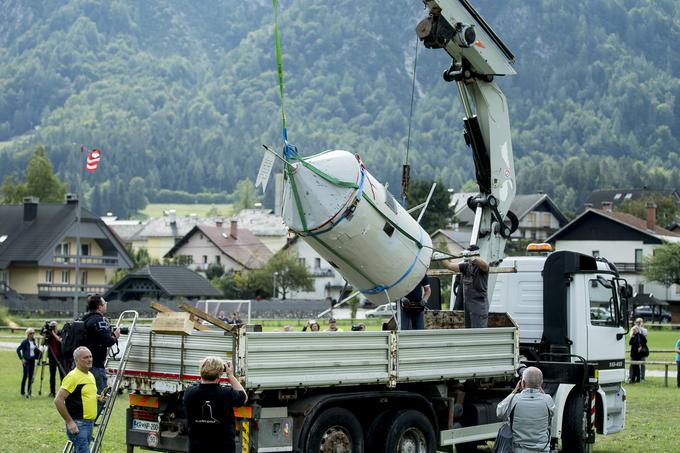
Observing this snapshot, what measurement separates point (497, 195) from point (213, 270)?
104 metres

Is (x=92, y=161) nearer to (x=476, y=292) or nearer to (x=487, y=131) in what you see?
(x=487, y=131)

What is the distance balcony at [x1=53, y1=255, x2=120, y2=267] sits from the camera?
97.3 metres

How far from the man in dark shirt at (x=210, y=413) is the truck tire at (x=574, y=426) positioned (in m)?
7.48

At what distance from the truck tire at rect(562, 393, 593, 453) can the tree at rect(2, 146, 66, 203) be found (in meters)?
112

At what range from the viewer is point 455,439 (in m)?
15.0

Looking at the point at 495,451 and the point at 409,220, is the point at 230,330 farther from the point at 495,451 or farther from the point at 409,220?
the point at 409,220

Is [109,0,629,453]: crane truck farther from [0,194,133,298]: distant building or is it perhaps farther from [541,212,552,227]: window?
[541,212,552,227]: window

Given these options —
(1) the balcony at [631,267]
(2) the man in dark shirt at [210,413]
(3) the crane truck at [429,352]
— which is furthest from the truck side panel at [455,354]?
(1) the balcony at [631,267]

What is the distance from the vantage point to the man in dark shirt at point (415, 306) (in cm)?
1666

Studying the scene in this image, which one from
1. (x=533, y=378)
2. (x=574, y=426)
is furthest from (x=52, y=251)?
(x=533, y=378)

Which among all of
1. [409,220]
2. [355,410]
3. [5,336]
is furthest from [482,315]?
[5,336]

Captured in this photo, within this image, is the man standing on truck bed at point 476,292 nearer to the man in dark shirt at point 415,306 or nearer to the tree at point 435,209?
the man in dark shirt at point 415,306

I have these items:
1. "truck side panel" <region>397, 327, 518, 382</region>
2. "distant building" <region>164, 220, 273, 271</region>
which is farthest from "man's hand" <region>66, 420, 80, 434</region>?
"distant building" <region>164, 220, 273, 271</region>

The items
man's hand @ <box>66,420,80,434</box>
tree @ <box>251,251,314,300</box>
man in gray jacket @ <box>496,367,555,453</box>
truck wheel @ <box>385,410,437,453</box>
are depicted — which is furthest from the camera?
tree @ <box>251,251,314,300</box>
